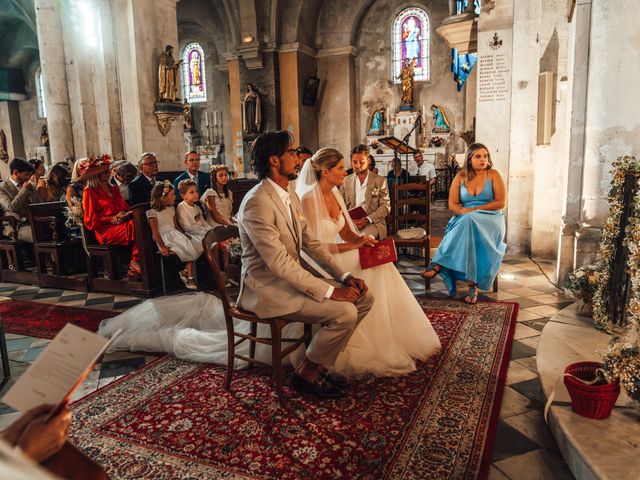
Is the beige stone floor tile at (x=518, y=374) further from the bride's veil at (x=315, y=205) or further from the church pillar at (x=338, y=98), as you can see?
the church pillar at (x=338, y=98)

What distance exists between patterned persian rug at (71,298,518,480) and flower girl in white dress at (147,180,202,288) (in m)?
2.05

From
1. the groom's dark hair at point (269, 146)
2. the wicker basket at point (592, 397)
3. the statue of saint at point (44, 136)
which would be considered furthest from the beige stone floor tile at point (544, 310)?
the statue of saint at point (44, 136)

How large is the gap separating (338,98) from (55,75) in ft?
30.0

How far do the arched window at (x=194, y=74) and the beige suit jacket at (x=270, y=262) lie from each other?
16.9 m

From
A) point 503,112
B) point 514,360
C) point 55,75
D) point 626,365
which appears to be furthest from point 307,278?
point 55,75

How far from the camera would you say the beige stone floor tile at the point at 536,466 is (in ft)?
7.42

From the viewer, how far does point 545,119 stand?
6828 mm

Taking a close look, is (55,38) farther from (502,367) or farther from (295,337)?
(502,367)

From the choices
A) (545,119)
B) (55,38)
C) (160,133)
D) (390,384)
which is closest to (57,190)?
(160,133)

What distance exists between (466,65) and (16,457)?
474 inches

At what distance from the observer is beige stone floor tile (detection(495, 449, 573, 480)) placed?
2262 mm

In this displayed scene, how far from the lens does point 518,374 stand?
3340 mm

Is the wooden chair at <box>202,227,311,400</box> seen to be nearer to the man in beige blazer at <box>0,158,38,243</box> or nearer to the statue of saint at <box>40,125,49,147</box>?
the man in beige blazer at <box>0,158,38,243</box>

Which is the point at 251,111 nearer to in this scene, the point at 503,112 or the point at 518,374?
the point at 503,112
